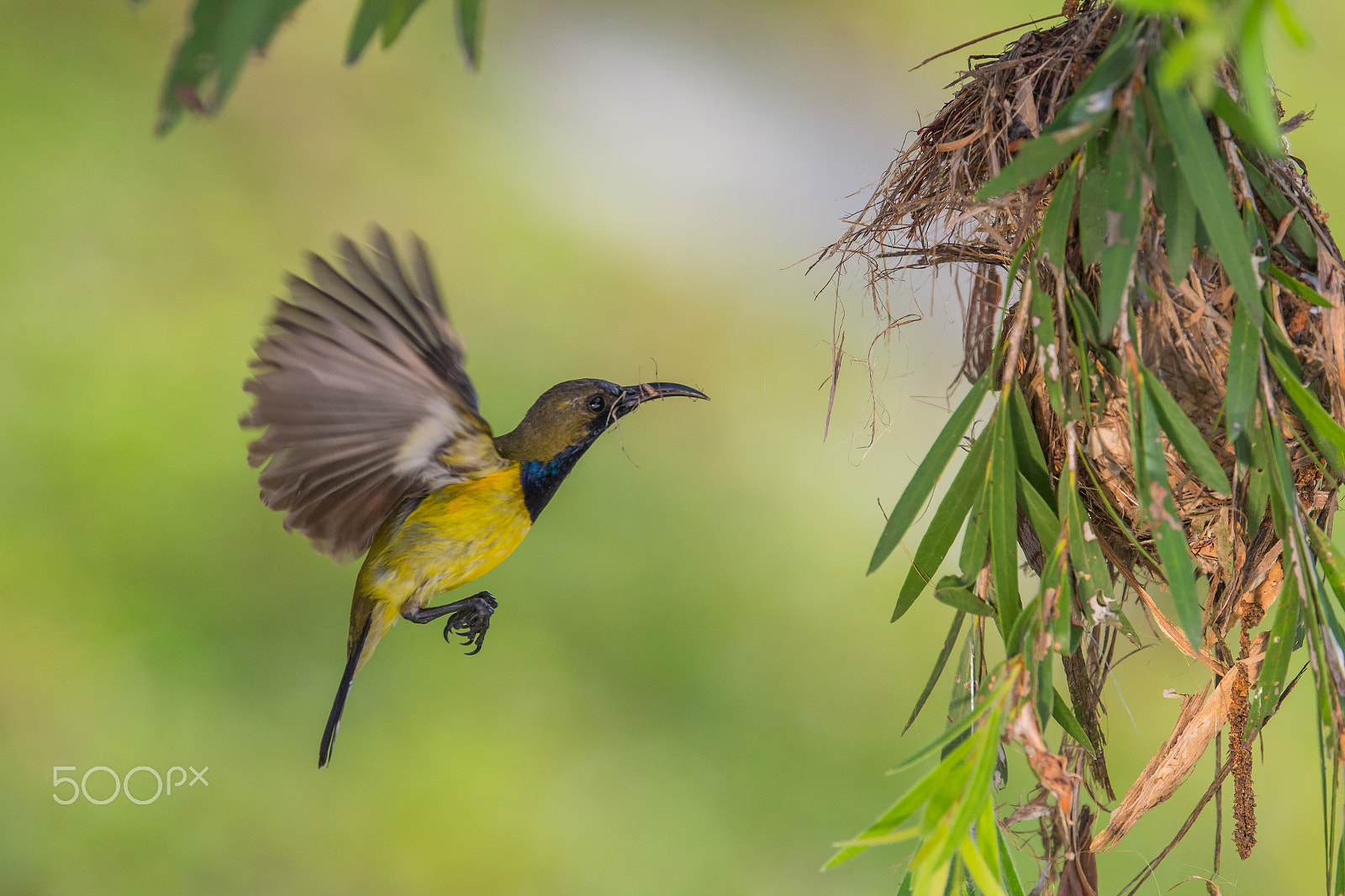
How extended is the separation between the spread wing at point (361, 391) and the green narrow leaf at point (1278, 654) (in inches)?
24.5

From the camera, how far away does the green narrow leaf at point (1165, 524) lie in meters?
0.60

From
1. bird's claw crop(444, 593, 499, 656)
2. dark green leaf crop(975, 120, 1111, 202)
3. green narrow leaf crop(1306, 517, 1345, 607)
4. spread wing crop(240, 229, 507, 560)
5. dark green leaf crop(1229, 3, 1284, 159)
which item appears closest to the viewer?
dark green leaf crop(1229, 3, 1284, 159)

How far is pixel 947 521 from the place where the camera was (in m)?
0.74

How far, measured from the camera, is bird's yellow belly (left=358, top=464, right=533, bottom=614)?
2.99ft

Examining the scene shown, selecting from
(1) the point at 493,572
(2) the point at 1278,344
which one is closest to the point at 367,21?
(2) the point at 1278,344

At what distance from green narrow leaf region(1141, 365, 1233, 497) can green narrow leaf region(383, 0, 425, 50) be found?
0.49 m

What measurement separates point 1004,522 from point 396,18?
492mm

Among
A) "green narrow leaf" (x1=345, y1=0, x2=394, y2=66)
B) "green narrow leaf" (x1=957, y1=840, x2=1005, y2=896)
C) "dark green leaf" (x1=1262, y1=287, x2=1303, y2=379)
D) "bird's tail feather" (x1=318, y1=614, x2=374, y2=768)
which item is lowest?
"bird's tail feather" (x1=318, y1=614, x2=374, y2=768)

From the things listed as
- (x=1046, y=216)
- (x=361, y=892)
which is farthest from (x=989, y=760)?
(x=361, y=892)

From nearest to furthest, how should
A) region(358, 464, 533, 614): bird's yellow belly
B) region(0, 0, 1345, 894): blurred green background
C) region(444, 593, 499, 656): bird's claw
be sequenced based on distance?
1. region(358, 464, 533, 614): bird's yellow belly
2. region(444, 593, 499, 656): bird's claw
3. region(0, 0, 1345, 894): blurred green background

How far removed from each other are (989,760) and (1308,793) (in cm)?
169

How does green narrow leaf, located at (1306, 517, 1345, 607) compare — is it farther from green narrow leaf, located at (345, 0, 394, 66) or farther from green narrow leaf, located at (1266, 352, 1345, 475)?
green narrow leaf, located at (345, 0, 394, 66)

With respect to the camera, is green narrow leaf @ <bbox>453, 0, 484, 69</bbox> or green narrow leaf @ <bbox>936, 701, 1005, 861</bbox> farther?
green narrow leaf @ <bbox>936, 701, 1005, 861</bbox>

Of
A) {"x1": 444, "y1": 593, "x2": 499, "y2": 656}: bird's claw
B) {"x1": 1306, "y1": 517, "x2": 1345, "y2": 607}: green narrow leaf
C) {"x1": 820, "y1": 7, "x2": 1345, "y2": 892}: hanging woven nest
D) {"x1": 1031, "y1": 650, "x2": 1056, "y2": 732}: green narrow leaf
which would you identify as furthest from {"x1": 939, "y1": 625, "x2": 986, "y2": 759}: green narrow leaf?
{"x1": 444, "y1": 593, "x2": 499, "y2": 656}: bird's claw
